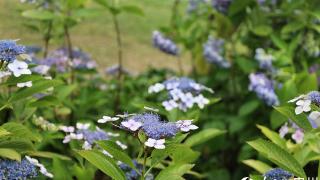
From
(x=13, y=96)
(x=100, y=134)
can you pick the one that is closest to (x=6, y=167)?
(x=13, y=96)

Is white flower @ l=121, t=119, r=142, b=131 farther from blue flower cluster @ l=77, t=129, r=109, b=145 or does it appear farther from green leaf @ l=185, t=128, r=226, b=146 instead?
green leaf @ l=185, t=128, r=226, b=146

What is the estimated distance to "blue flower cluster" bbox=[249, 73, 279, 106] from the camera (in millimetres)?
3223

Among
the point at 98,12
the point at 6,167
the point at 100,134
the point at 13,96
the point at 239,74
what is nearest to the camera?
the point at 6,167

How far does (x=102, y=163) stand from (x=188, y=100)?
732 mm

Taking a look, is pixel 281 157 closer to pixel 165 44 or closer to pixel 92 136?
pixel 92 136

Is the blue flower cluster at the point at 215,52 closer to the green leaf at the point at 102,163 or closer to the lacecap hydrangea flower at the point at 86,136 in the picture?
the lacecap hydrangea flower at the point at 86,136

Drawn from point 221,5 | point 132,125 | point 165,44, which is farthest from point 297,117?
point 165,44

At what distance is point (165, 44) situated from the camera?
155 inches

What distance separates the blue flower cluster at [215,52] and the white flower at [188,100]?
4.33ft

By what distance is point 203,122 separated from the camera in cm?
362

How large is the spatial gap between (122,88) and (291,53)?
1.02 m

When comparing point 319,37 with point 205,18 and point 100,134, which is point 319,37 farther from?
point 100,134

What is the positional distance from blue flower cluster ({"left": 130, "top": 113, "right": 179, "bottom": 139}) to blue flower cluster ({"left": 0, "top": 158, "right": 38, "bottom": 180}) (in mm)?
331

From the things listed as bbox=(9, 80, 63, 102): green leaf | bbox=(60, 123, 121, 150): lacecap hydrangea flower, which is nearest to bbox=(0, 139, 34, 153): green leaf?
bbox=(9, 80, 63, 102): green leaf
